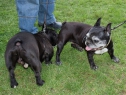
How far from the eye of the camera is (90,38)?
13.1ft

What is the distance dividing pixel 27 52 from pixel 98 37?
1.17 meters

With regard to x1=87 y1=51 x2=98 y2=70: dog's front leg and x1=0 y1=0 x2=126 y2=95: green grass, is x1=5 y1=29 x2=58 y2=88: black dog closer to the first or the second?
x1=0 y1=0 x2=126 y2=95: green grass

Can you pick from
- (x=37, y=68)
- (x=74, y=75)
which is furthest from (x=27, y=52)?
A: (x=74, y=75)

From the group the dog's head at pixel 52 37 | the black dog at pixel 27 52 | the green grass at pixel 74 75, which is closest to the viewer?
the black dog at pixel 27 52

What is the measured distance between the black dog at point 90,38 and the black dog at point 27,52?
35 centimetres

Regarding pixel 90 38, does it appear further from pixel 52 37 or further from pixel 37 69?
pixel 37 69

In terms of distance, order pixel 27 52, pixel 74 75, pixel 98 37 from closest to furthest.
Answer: pixel 27 52, pixel 98 37, pixel 74 75

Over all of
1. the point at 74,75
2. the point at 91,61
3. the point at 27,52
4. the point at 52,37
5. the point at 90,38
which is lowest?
the point at 74,75

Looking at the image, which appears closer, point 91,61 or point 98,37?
point 98,37

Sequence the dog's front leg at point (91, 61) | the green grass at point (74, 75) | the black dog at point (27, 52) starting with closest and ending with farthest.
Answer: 1. the black dog at point (27, 52)
2. the green grass at point (74, 75)
3. the dog's front leg at point (91, 61)

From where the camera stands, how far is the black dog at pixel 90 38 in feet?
13.0

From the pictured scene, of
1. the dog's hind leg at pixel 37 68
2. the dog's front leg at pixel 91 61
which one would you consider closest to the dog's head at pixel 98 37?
the dog's front leg at pixel 91 61

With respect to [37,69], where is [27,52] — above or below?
above

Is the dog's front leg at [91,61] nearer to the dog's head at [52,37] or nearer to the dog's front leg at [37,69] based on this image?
the dog's head at [52,37]
